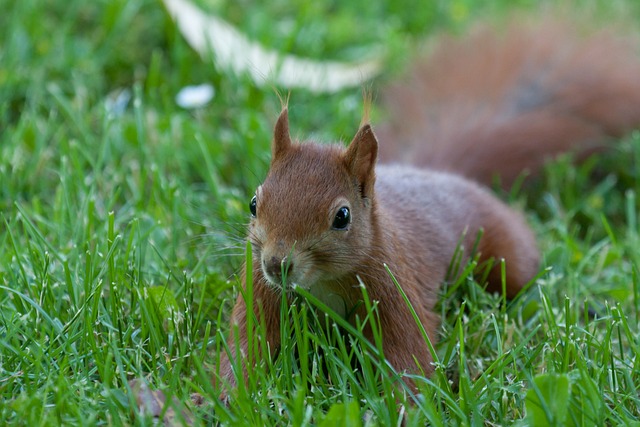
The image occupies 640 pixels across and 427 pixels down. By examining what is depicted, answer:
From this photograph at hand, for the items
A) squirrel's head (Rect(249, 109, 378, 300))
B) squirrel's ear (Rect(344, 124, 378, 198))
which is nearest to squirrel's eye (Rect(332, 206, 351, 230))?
squirrel's head (Rect(249, 109, 378, 300))

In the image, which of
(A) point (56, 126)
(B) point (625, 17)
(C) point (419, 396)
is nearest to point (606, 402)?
(C) point (419, 396)

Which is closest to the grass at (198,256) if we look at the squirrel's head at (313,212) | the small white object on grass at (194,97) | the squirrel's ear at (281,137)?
the small white object on grass at (194,97)

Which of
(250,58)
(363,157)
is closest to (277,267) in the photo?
(363,157)

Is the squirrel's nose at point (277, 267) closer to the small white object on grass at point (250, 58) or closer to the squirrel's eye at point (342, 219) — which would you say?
the squirrel's eye at point (342, 219)

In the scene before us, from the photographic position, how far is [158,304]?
221 cm

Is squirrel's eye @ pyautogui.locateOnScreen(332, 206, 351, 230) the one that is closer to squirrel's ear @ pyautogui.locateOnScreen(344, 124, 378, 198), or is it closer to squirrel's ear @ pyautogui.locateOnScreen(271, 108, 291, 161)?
squirrel's ear @ pyautogui.locateOnScreen(344, 124, 378, 198)

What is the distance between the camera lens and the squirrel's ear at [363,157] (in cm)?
212

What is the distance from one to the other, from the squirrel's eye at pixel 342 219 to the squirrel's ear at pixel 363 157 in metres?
0.12

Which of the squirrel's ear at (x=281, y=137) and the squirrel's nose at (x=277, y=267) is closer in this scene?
the squirrel's nose at (x=277, y=267)

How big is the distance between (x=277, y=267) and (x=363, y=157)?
0.40m

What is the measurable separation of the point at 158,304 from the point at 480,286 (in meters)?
1.01

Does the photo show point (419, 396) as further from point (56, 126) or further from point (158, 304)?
point (56, 126)

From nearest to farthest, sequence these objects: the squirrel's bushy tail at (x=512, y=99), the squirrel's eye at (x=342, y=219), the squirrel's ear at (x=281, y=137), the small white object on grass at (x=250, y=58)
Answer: the squirrel's eye at (x=342, y=219)
the squirrel's ear at (x=281, y=137)
the squirrel's bushy tail at (x=512, y=99)
the small white object on grass at (x=250, y=58)

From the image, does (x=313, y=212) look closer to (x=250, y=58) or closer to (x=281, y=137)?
(x=281, y=137)
